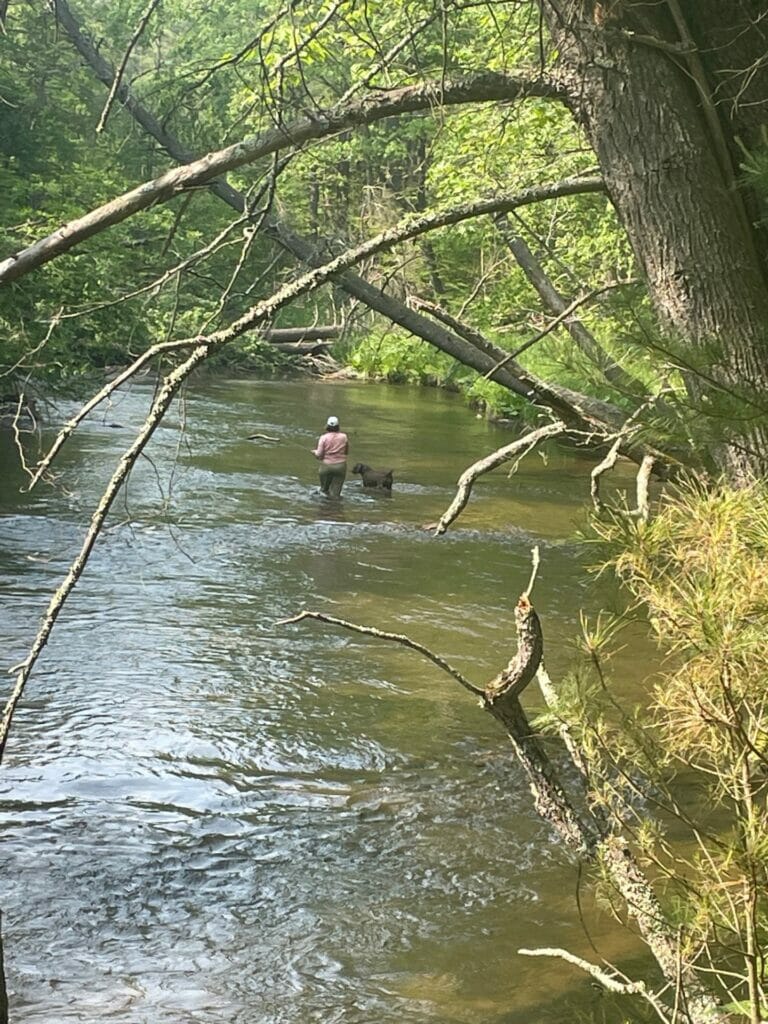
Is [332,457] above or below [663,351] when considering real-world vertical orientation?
below

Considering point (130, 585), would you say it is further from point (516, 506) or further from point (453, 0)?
point (453, 0)

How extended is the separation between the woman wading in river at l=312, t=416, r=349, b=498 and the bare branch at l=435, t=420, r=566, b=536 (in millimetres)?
13355

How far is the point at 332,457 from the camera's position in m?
18.2

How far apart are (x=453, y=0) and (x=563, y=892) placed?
4612 mm

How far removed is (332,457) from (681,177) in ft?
47.2

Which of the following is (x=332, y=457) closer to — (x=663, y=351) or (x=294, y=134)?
(x=294, y=134)

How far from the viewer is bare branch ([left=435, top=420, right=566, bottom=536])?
13.4ft

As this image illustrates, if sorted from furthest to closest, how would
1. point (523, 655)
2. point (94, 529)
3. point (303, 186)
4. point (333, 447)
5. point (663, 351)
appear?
point (303, 186), point (333, 447), point (523, 655), point (663, 351), point (94, 529)

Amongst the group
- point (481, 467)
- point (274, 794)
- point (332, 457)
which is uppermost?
point (481, 467)

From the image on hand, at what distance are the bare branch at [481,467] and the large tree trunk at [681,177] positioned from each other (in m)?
0.74

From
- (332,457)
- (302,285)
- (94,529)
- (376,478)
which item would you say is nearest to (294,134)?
(302,285)

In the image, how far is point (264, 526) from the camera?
16.4 metres

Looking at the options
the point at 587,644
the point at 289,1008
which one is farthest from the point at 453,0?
the point at 289,1008

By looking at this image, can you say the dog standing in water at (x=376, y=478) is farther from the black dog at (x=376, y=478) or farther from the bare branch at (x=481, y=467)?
the bare branch at (x=481, y=467)
